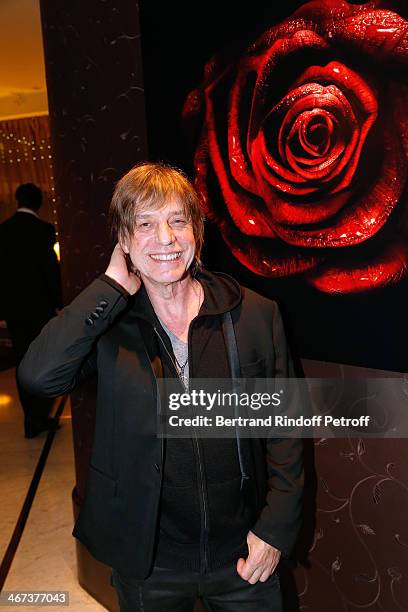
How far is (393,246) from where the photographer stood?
1589 millimetres

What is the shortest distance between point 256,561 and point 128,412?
46 centimetres

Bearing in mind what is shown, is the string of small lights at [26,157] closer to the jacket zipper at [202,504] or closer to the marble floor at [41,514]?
the marble floor at [41,514]

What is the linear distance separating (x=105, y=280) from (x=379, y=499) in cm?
100

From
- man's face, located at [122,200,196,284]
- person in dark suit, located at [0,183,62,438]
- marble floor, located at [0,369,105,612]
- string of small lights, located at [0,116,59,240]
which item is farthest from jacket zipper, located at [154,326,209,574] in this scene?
string of small lights, located at [0,116,59,240]

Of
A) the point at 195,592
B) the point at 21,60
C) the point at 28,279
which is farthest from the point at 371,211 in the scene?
the point at 21,60

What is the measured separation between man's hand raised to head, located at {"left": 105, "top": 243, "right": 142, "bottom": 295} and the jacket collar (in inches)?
1.1

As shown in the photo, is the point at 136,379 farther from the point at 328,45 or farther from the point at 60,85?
the point at 60,85

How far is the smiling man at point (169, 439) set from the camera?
4.81 ft

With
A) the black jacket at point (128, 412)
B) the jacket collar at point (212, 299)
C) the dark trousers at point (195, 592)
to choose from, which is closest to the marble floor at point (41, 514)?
the dark trousers at point (195, 592)

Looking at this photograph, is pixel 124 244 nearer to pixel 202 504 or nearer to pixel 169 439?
pixel 169 439

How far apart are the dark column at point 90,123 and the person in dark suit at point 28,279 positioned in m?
2.10

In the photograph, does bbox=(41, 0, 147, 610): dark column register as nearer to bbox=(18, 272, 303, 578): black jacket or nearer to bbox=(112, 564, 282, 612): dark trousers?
bbox=(18, 272, 303, 578): black jacket

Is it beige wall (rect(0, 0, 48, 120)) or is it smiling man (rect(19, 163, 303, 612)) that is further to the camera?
beige wall (rect(0, 0, 48, 120))

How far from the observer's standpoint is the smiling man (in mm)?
1467
